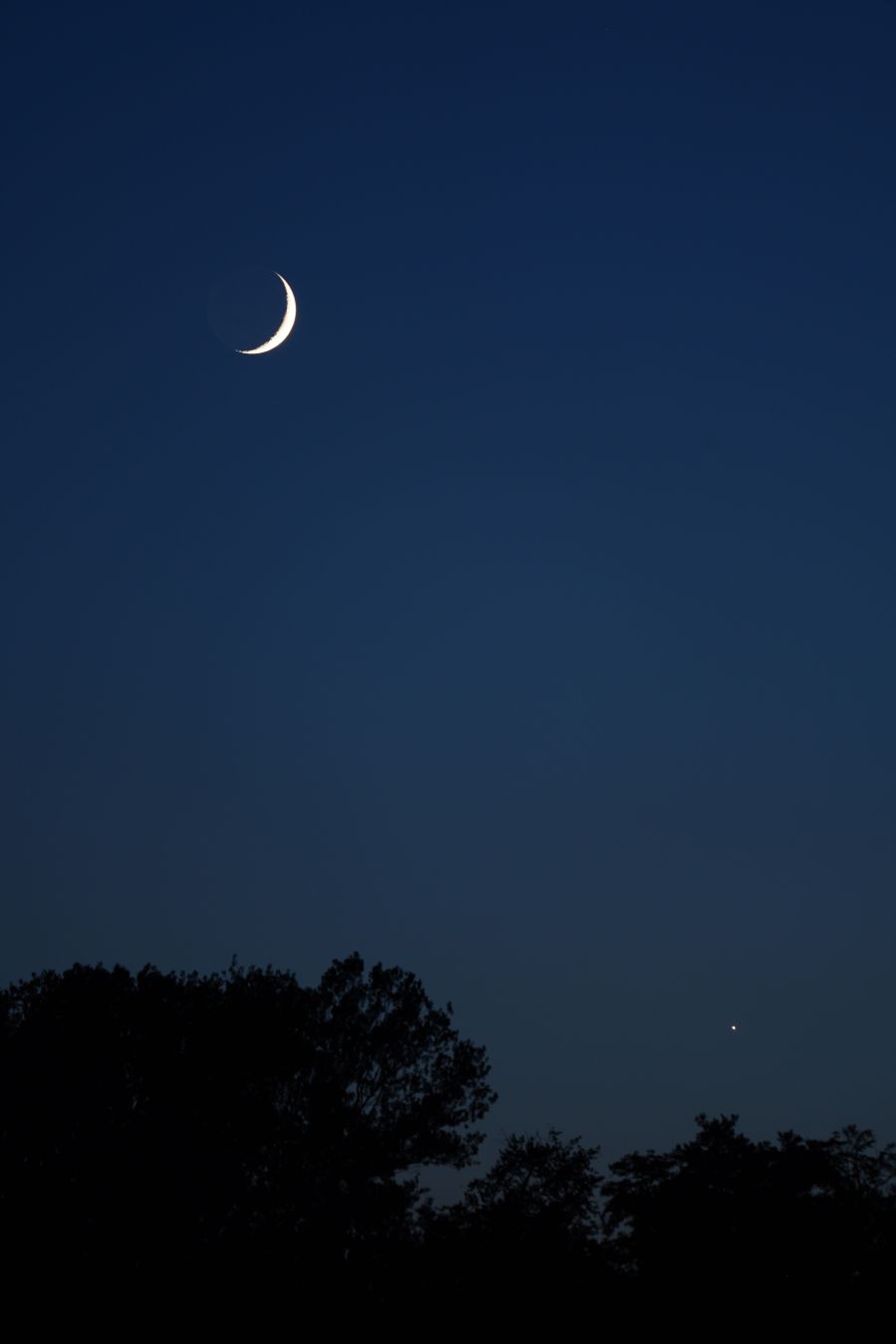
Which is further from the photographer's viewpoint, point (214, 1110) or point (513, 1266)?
point (214, 1110)

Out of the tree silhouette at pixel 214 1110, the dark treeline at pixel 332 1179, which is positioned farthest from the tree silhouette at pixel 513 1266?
the tree silhouette at pixel 214 1110

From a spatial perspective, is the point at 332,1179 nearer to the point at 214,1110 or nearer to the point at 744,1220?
the point at 214,1110

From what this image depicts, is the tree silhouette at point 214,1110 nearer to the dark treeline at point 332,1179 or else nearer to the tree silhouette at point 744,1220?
the dark treeline at point 332,1179

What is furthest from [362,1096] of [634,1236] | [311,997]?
[634,1236]

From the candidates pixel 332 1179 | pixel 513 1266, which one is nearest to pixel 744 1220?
pixel 513 1266

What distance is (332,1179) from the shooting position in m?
46.1

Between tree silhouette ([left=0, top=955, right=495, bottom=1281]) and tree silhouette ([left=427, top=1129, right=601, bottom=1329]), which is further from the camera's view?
tree silhouette ([left=0, top=955, right=495, bottom=1281])

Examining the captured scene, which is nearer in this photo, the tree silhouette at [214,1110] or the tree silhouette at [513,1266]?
the tree silhouette at [513,1266]

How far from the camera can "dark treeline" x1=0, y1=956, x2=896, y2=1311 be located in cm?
2712

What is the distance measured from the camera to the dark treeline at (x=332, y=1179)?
89.0ft

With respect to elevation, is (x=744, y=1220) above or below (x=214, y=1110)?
below

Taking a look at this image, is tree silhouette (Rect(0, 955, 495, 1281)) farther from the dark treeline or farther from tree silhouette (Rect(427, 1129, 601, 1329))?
tree silhouette (Rect(427, 1129, 601, 1329))

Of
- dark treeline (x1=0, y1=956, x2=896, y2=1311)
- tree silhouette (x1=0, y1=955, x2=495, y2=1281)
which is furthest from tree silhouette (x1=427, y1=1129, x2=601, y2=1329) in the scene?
tree silhouette (x1=0, y1=955, x2=495, y2=1281)

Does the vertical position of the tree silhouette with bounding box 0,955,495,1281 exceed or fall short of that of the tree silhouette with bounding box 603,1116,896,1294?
it exceeds it
